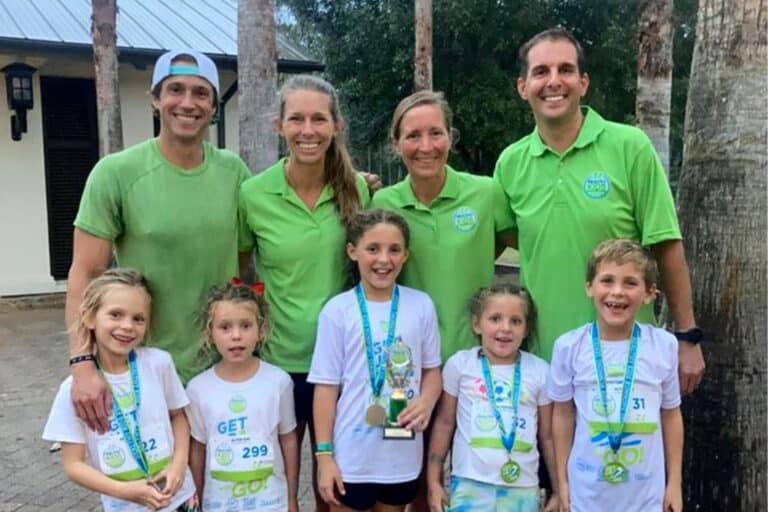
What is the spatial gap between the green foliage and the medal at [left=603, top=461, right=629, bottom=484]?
584 inches

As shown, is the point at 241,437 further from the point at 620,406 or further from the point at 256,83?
the point at 256,83

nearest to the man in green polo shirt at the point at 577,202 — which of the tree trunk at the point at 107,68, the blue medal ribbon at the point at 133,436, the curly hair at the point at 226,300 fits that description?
the curly hair at the point at 226,300

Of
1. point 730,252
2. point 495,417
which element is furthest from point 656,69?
point 495,417

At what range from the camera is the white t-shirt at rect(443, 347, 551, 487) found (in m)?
A: 2.92

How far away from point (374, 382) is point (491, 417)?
47cm

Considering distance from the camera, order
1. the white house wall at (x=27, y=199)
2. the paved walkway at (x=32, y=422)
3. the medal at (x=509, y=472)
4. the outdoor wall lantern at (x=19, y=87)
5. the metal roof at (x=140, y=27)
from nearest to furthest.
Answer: the medal at (x=509, y=472) → the paved walkway at (x=32, y=422) → the outdoor wall lantern at (x=19, y=87) → the metal roof at (x=140, y=27) → the white house wall at (x=27, y=199)

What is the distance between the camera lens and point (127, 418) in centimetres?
283

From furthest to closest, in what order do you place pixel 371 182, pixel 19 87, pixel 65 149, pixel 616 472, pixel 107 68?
pixel 65 149
pixel 19 87
pixel 107 68
pixel 371 182
pixel 616 472

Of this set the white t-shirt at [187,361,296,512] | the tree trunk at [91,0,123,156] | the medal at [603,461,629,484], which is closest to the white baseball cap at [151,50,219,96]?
the white t-shirt at [187,361,296,512]

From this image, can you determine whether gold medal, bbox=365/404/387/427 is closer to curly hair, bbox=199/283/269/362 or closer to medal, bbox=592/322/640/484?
curly hair, bbox=199/283/269/362

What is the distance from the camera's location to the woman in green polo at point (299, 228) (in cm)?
314

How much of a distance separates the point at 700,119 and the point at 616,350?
153 centimetres

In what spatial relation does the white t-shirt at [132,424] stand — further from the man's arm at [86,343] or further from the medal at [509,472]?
the medal at [509,472]

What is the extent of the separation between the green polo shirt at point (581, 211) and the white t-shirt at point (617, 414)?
0.19m
